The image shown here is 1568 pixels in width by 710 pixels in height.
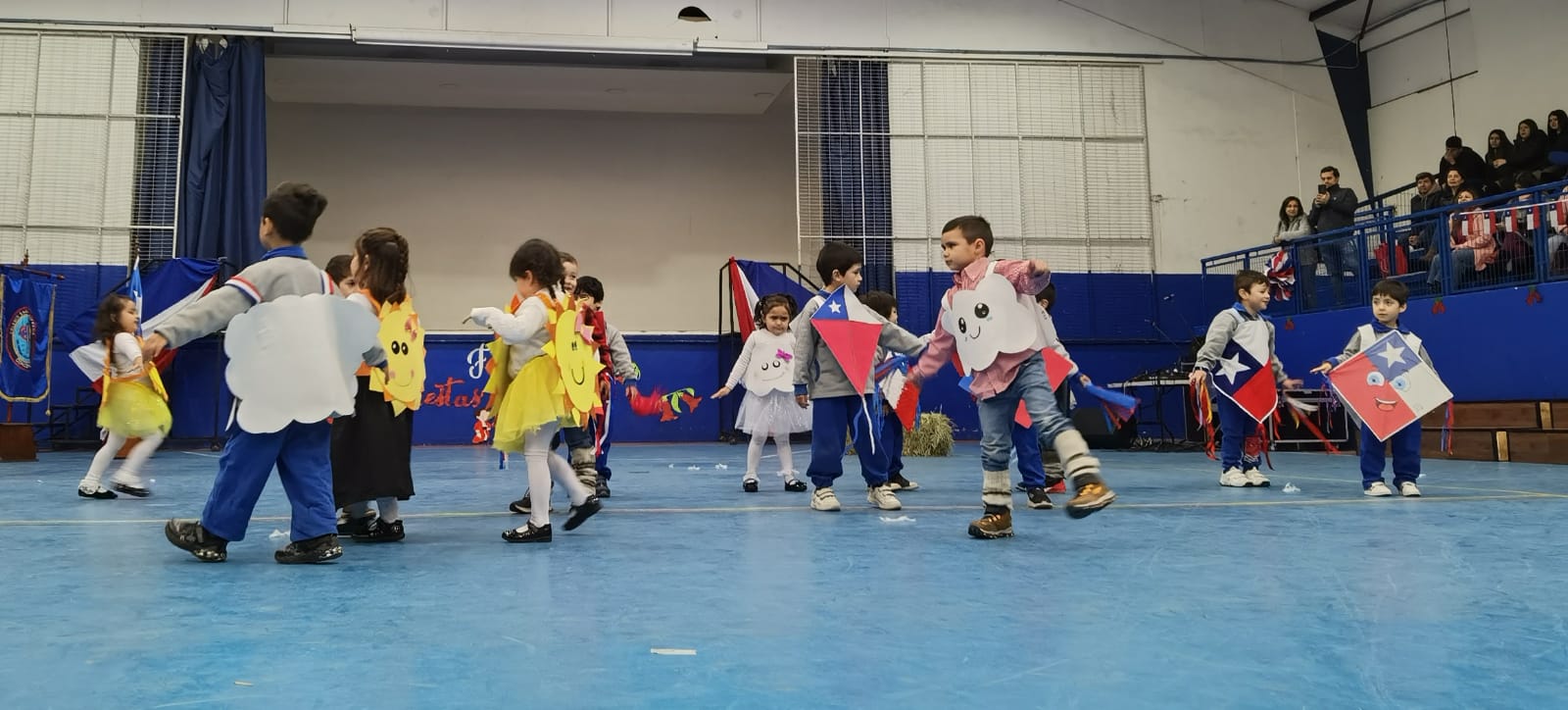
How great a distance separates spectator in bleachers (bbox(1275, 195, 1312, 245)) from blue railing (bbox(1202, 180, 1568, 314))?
16cm

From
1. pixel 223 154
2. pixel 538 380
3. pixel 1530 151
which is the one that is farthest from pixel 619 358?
pixel 1530 151

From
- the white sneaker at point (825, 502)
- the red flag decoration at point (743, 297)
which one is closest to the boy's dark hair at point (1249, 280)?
the white sneaker at point (825, 502)

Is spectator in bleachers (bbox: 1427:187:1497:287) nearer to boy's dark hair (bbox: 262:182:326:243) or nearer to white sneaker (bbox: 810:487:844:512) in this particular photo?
white sneaker (bbox: 810:487:844:512)

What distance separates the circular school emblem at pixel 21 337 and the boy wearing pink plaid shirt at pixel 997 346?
32.5 feet

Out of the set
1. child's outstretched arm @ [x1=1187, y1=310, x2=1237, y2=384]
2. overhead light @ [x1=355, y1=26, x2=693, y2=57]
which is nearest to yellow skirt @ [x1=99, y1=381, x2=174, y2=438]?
child's outstretched arm @ [x1=1187, y1=310, x2=1237, y2=384]

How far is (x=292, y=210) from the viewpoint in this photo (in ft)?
11.0

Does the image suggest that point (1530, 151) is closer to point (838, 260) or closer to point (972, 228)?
point (838, 260)

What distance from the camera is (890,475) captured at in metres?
6.02

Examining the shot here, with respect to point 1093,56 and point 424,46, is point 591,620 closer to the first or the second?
point 424,46

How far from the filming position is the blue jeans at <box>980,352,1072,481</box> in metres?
3.76

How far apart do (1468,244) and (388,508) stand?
9365 millimetres

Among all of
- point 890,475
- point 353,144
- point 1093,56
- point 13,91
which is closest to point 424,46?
point 353,144

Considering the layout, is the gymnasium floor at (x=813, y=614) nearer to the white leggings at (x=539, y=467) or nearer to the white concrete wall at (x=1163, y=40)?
the white leggings at (x=539, y=467)

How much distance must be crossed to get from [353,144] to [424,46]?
370 centimetres
